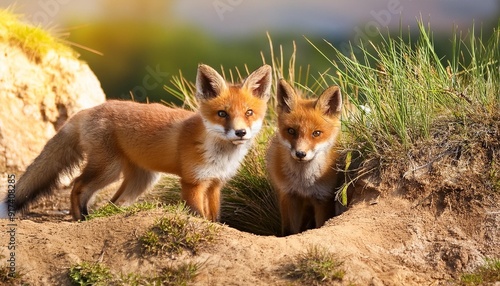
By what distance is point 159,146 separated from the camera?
554cm

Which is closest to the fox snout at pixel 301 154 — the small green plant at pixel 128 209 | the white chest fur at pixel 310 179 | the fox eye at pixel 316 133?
the fox eye at pixel 316 133

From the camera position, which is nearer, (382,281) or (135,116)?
(382,281)

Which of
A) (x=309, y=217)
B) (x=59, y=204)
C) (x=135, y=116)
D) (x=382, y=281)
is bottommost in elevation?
(x=59, y=204)

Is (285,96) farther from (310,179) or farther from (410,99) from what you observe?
(410,99)

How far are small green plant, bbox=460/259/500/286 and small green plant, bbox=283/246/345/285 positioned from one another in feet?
2.82

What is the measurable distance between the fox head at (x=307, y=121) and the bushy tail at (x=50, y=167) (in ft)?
6.21

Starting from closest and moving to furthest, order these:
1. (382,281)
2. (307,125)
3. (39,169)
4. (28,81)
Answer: (382,281) < (307,125) < (39,169) < (28,81)

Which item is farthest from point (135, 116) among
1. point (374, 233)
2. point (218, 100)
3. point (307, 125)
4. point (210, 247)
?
point (374, 233)

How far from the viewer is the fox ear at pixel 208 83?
5.16m

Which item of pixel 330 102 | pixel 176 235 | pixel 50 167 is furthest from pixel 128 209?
pixel 330 102

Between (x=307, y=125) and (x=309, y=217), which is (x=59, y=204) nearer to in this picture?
(x=309, y=217)

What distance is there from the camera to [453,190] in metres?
4.81

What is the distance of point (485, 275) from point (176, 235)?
1909 millimetres

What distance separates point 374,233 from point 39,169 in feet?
9.77
